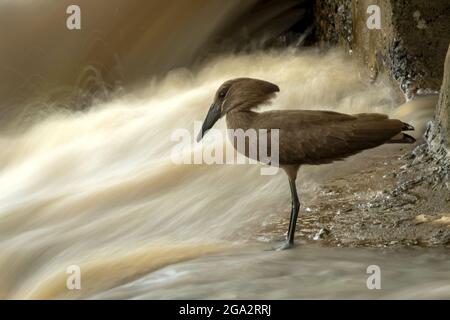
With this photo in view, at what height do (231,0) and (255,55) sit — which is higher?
(231,0)

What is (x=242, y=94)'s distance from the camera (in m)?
2.23

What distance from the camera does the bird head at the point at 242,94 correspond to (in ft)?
7.31

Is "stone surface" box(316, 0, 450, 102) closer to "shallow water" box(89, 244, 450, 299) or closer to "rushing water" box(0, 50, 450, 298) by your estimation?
"rushing water" box(0, 50, 450, 298)

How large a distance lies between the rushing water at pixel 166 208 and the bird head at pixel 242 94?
1.03 feet

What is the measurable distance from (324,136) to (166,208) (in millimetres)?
530

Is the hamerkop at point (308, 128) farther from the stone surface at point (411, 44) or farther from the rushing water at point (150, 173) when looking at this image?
the stone surface at point (411, 44)

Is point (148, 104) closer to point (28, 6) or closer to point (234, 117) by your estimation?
point (28, 6)

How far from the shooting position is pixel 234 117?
2229 mm

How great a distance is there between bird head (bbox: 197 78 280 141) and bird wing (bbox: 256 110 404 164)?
0.15 feet

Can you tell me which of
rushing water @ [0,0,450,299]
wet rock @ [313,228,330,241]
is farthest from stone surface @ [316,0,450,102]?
wet rock @ [313,228,330,241]

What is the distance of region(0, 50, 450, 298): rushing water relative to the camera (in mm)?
2203
